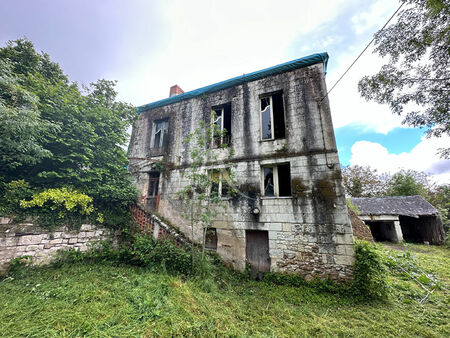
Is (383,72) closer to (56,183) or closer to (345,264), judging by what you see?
(345,264)

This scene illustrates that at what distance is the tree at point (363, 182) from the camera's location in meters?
24.1

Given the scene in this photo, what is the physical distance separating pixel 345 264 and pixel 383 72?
21.7ft

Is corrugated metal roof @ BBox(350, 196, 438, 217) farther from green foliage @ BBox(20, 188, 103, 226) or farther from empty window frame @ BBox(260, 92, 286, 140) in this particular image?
green foliage @ BBox(20, 188, 103, 226)

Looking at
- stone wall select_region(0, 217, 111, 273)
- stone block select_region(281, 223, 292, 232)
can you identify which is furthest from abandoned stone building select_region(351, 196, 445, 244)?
stone wall select_region(0, 217, 111, 273)

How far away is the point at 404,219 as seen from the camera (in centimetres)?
1477

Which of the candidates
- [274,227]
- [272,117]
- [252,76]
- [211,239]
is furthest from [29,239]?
[252,76]

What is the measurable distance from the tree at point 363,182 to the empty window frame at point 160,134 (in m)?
25.6

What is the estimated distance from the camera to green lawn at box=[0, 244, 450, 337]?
118 inches

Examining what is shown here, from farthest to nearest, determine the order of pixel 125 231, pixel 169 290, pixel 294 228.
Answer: pixel 125 231 < pixel 294 228 < pixel 169 290

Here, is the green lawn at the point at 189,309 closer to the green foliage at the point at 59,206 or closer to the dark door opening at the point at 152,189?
the green foliage at the point at 59,206

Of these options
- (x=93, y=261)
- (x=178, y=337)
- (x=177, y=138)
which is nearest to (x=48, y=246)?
(x=93, y=261)

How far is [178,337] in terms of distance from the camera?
112 inches

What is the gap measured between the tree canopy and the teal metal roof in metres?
3.10

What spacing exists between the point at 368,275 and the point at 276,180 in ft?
13.0
